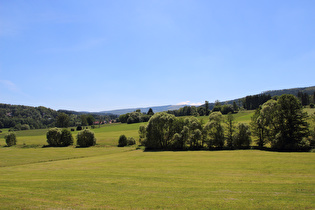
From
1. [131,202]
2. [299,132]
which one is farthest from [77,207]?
[299,132]

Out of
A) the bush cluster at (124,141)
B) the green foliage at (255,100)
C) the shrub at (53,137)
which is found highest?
the green foliage at (255,100)

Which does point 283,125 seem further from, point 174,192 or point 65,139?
point 65,139

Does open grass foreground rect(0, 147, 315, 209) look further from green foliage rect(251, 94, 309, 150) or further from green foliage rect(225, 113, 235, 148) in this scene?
green foliage rect(225, 113, 235, 148)

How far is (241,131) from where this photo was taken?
55.1 m

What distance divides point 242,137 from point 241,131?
1.90m

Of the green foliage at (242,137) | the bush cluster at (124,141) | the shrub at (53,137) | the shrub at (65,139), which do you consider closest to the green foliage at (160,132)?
the bush cluster at (124,141)

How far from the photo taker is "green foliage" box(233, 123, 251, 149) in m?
54.8

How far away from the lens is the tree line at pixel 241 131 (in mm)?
47406

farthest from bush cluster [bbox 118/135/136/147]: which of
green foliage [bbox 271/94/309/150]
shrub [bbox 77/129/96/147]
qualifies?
green foliage [bbox 271/94/309/150]

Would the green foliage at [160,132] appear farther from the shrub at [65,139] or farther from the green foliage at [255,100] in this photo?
the green foliage at [255,100]

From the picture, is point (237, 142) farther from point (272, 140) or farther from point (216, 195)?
point (216, 195)

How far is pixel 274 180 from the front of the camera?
19438mm

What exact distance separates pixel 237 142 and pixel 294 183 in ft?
129

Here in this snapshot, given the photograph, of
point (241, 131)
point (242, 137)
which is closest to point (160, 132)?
point (241, 131)
